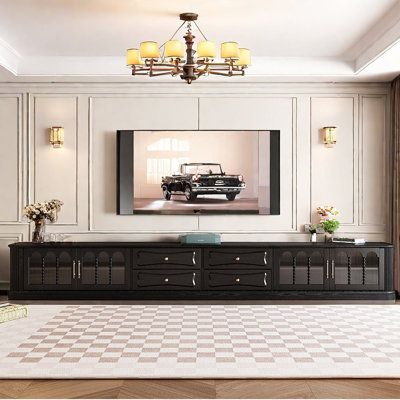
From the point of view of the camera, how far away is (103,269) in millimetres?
5973

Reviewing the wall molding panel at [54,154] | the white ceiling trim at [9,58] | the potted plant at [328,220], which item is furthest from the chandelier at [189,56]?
the potted plant at [328,220]

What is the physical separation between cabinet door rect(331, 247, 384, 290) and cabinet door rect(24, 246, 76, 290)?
2.55 metres

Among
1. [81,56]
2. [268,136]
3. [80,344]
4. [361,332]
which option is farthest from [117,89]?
[361,332]

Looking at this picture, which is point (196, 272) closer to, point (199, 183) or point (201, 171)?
point (199, 183)

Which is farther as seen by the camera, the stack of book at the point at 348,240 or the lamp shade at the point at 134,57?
the stack of book at the point at 348,240

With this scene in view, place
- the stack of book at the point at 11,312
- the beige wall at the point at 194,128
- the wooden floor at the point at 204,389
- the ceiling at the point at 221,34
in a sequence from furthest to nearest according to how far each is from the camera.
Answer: the beige wall at the point at 194,128 → the stack of book at the point at 11,312 → the ceiling at the point at 221,34 → the wooden floor at the point at 204,389

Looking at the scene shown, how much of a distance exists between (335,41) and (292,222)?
75.0 inches

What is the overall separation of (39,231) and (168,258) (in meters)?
1.31

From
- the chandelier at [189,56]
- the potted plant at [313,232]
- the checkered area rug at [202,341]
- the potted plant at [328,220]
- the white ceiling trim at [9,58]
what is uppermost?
the white ceiling trim at [9,58]

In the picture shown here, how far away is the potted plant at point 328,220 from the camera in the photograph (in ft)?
20.1

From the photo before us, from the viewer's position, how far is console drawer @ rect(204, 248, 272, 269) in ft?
19.6

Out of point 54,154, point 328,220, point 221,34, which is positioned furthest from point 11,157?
point 328,220

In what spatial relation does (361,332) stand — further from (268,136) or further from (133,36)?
(133,36)

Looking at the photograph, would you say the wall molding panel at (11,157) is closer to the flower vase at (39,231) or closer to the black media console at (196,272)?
the flower vase at (39,231)
